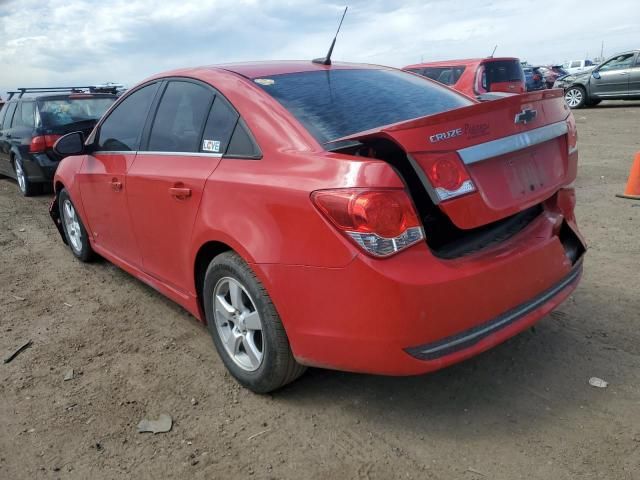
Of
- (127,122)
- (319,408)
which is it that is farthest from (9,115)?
(319,408)

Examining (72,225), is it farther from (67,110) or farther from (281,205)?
(67,110)

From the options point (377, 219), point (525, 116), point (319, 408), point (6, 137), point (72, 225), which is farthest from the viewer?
point (6, 137)

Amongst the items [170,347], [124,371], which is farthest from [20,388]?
[170,347]

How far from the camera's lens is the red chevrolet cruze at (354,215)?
2.10 meters

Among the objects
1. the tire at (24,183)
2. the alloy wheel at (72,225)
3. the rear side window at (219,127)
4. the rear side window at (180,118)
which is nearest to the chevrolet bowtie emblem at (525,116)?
the rear side window at (219,127)

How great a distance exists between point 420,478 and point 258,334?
1.04 metres

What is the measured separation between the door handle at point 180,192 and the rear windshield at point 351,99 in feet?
2.26

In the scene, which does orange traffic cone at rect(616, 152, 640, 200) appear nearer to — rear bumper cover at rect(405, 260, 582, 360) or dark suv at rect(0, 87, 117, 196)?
rear bumper cover at rect(405, 260, 582, 360)

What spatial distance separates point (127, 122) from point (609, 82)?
A: 54.6ft

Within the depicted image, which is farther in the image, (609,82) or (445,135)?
(609,82)

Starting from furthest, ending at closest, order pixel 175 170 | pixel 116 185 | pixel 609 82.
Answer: pixel 609 82, pixel 116 185, pixel 175 170

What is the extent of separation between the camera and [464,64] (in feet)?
35.0

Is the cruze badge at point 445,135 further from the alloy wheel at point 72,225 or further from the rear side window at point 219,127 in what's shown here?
the alloy wheel at point 72,225

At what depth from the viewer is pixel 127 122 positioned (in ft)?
12.4
